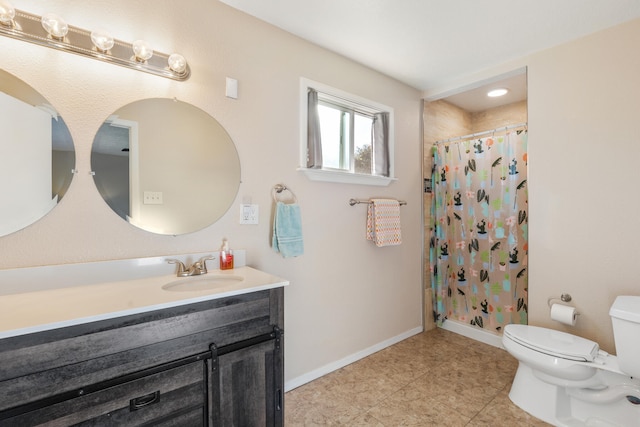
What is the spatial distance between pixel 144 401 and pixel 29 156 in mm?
1076

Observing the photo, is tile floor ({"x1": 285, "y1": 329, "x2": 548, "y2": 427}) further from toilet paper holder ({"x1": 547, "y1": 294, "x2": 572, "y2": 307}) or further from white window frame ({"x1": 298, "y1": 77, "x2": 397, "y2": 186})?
white window frame ({"x1": 298, "y1": 77, "x2": 397, "y2": 186})

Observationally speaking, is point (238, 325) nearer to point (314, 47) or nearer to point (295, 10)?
point (295, 10)

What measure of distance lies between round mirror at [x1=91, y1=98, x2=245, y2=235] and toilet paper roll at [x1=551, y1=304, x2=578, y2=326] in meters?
2.22

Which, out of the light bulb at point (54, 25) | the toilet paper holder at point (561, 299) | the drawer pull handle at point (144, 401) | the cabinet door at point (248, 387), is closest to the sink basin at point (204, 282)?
the cabinet door at point (248, 387)

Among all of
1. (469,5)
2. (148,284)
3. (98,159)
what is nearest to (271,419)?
(148,284)

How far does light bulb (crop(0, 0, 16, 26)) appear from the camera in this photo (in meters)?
1.15

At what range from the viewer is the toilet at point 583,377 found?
4.95ft

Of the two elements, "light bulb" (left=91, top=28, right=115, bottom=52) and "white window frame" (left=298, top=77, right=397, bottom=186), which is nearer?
"light bulb" (left=91, top=28, right=115, bottom=52)

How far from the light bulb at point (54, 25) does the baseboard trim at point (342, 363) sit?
218cm

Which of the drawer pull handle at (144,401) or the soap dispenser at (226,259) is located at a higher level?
the soap dispenser at (226,259)

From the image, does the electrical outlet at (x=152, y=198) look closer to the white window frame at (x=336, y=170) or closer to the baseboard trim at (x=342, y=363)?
the white window frame at (x=336, y=170)

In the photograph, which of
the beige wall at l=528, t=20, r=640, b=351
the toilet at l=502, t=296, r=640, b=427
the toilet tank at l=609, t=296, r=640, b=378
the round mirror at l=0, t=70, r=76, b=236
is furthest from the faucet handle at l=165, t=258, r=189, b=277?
the beige wall at l=528, t=20, r=640, b=351

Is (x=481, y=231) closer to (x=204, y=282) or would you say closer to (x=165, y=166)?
(x=204, y=282)

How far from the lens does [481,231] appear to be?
2752mm
